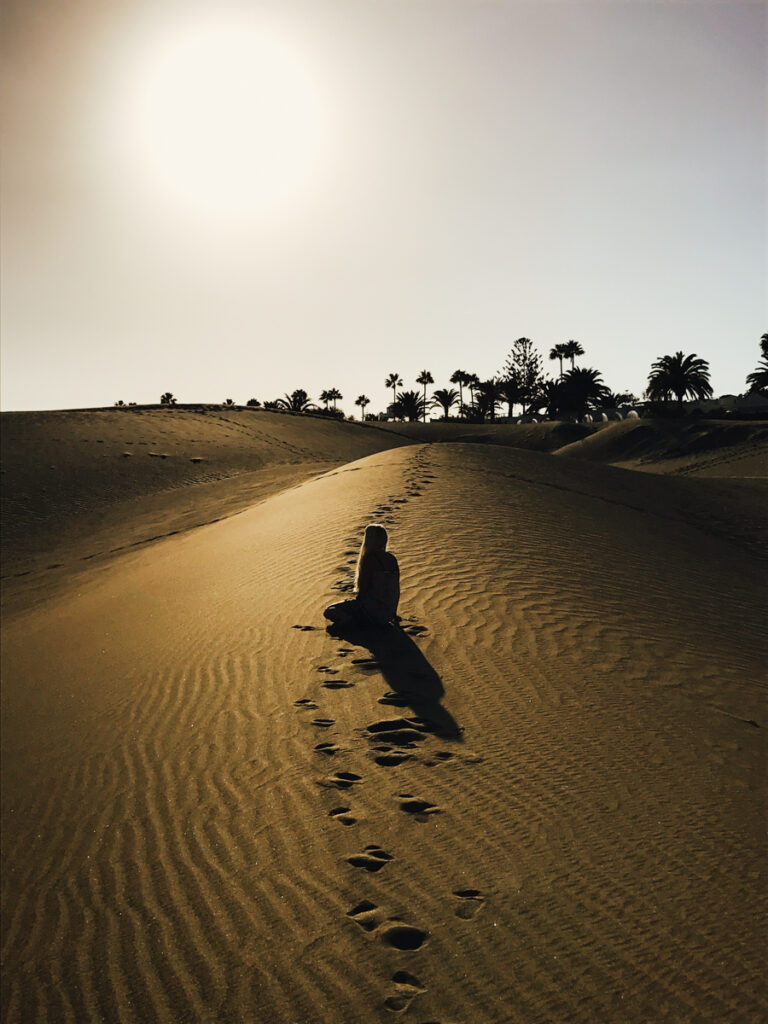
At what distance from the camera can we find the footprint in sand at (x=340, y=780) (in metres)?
4.83

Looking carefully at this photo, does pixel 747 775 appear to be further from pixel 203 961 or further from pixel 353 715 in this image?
pixel 203 961

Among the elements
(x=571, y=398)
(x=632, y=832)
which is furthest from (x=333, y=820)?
(x=571, y=398)

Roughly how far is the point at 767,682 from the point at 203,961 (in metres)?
5.54

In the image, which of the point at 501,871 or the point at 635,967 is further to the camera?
the point at 501,871

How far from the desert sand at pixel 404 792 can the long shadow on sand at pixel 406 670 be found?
0.10 ft

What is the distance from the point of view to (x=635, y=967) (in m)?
3.16

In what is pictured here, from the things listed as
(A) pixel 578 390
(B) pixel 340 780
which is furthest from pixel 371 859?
(A) pixel 578 390

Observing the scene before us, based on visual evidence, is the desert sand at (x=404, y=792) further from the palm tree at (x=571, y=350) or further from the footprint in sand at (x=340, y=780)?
the palm tree at (x=571, y=350)

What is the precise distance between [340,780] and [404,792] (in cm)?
50

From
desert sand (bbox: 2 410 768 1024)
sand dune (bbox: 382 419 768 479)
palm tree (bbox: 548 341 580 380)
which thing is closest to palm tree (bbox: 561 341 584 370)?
palm tree (bbox: 548 341 580 380)

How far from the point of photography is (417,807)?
4.48 metres

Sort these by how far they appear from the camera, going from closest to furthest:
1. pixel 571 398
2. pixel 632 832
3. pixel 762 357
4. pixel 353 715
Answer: pixel 632 832 < pixel 353 715 < pixel 762 357 < pixel 571 398

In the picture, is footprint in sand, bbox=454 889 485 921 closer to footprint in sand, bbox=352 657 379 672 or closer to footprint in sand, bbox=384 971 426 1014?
footprint in sand, bbox=384 971 426 1014

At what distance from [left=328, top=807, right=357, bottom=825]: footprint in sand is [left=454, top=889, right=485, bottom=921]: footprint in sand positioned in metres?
0.93
